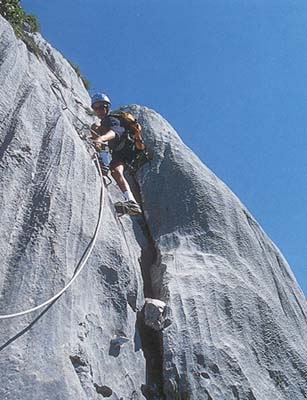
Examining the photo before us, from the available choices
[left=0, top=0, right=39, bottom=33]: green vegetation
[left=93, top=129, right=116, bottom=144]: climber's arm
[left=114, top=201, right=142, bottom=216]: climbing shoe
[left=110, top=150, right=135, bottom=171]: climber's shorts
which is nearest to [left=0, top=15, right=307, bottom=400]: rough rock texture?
[left=114, top=201, right=142, bottom=216]: climbing shoe

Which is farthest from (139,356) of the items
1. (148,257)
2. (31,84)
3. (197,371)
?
(31,84)

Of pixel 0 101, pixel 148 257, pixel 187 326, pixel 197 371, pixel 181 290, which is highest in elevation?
pixel 0 101

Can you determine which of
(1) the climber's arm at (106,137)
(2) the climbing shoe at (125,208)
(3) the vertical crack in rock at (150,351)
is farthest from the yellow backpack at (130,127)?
(3) the vertical crack in rock at (150,351)

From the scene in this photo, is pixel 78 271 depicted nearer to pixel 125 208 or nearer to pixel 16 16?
pixel 125 208

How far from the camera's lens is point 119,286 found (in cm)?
948

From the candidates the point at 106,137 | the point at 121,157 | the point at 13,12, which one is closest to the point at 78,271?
the point at 106,137

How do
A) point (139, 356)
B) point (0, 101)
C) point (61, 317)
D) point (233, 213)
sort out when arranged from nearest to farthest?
1. point (61, 317)
2. point (139, 356)
3. point (0, 101)
4. point (233, 213)

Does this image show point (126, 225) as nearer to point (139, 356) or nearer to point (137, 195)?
point (137, 195)

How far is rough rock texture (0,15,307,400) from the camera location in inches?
305

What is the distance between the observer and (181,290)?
35.2 ft

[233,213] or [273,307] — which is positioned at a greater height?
[233,213]

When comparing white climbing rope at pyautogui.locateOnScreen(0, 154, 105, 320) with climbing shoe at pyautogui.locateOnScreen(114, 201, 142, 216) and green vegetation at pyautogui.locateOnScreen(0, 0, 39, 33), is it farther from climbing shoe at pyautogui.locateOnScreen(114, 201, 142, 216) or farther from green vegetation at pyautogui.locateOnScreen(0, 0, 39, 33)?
green vegetation at pyautogui.locateOnScreen(0, 0, 39, 33)

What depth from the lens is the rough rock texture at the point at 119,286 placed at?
25.4 ft

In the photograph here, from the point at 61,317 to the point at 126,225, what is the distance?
4259 millimetres
